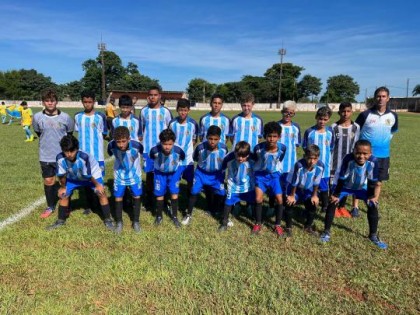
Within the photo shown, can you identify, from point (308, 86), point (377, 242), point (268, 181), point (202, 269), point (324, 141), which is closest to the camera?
point (202, 269)

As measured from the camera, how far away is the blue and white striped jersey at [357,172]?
4289 mm

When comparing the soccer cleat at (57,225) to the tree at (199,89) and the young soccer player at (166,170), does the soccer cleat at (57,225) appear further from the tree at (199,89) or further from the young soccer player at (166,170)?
the tree at (199,89)

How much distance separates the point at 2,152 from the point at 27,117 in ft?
12.4

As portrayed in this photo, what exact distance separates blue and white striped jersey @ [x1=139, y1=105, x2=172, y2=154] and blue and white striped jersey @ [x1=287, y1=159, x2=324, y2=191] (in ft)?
7.31

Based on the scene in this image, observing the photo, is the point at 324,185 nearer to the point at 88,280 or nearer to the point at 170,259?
the point at 170,259

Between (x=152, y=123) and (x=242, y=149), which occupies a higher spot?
(x=152, y=123)

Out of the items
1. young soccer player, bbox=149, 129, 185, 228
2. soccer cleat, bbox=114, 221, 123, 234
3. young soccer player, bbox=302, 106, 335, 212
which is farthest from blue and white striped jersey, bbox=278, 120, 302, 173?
soccer cleat, bbox=114, 221, 123, 234

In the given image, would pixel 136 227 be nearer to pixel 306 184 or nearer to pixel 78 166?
pixel 78 166

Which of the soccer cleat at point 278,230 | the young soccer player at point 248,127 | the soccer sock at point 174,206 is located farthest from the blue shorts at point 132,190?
the soccer cleat at point 278,230

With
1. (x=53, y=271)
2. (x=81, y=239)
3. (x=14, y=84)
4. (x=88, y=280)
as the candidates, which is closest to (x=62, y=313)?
(x=88, y=280)

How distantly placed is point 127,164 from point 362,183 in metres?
3.22

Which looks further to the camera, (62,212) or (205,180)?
(205,180)

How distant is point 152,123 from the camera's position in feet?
17.7

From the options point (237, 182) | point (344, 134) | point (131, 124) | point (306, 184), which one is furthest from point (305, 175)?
point (131, 124)
